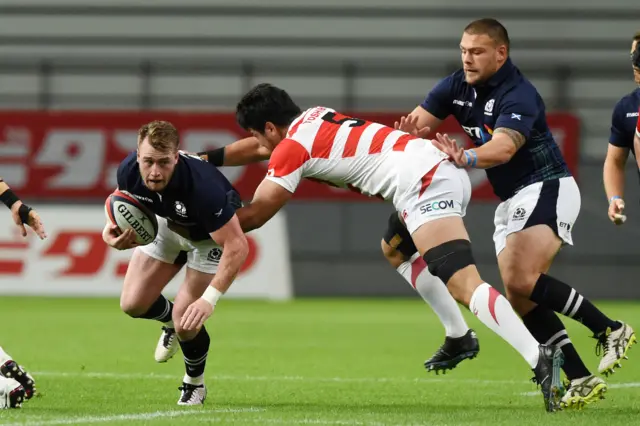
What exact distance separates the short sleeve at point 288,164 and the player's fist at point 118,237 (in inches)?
32.3

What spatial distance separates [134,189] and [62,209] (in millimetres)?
9973

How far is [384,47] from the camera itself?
19.7 m

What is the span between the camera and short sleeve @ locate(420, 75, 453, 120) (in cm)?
761

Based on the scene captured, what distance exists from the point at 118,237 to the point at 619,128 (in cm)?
312

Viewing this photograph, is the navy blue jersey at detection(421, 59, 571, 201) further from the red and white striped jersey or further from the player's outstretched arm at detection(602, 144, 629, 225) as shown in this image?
the red and white striped jersey

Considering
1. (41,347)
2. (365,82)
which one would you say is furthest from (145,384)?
(365,82)

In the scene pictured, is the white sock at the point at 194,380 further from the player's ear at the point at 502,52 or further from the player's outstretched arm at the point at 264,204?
the player's ear at the point at 502,52

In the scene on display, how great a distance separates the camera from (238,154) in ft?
25.0

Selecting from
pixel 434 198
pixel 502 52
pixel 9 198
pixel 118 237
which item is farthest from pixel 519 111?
pixel 9 198

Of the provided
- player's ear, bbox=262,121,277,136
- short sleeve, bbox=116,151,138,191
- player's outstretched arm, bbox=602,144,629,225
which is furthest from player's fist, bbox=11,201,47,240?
player's outstretched arm, bbox=602,144,629,225

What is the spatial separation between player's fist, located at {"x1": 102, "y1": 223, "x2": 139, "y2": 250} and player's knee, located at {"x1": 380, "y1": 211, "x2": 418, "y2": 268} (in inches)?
70.1

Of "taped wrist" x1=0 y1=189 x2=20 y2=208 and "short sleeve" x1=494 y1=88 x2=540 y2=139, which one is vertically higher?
"short sleeve" x1=494 y1=88 x2=540 y2=139

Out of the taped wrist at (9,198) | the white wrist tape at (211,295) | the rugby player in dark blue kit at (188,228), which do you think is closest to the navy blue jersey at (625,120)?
the rugby player in dark blue kit at (188,228)

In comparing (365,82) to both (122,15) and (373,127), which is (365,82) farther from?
(373,127)
